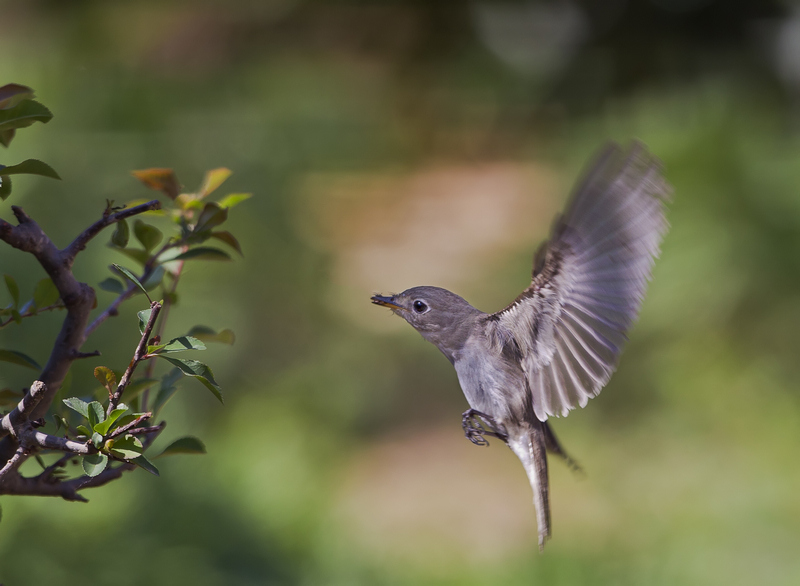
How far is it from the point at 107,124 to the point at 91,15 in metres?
2.79

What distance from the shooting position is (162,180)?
92 centimetres

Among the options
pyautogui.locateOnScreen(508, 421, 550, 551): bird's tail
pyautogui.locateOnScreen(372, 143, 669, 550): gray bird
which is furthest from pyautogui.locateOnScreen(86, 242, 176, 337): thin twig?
pyautogui.locateOnScreen(508, 421, 550, 551): bird's tail

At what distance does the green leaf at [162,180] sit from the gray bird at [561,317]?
1.10 feet

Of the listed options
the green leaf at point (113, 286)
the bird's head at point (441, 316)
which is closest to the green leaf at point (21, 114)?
the green leaf at point (113, 286)

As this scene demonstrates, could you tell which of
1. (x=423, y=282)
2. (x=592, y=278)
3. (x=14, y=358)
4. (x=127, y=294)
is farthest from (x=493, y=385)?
(x=423, y=282)

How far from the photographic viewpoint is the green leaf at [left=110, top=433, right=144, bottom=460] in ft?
2.08

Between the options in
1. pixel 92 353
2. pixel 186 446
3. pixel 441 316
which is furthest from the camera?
pixel 441 316

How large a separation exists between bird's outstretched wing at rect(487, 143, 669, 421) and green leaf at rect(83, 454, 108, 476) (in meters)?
0.56

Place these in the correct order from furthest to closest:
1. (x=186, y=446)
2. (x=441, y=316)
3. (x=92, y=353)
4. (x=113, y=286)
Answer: (x=441, y=316) < (x=113, y=286) < (x=186, y=446) < (x=92, y=353)

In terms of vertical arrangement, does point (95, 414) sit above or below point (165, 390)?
below

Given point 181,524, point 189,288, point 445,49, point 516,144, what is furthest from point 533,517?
point 445,49

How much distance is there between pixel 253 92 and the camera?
5.98m

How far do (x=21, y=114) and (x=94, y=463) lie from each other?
31 cm

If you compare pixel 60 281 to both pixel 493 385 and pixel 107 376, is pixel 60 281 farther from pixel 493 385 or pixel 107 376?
pixel 493 385
